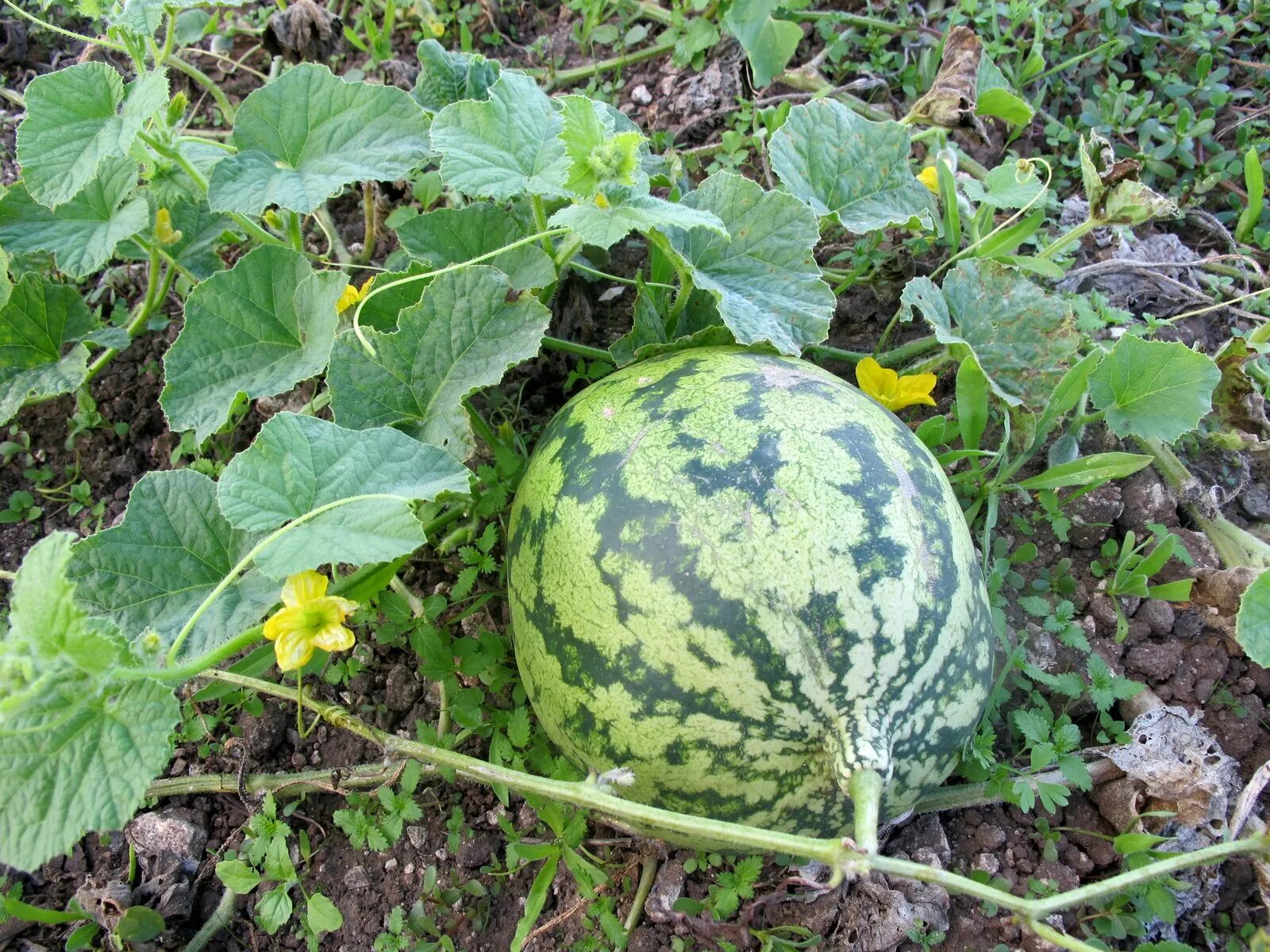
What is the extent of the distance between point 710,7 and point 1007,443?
1777 millimetres

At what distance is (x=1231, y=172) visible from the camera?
2.81m

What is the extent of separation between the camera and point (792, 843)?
4.23 feet

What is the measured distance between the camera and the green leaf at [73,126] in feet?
6.03

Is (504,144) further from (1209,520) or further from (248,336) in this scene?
(1209,520)

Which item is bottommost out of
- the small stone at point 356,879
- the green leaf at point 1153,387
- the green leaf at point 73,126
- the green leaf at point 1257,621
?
the small stone at point 356,879

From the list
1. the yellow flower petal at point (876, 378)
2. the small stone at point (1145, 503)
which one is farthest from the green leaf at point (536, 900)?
the small stone at point (1145, 503)

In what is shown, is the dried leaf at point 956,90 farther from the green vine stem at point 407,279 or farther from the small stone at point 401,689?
the small stone at point 401,689

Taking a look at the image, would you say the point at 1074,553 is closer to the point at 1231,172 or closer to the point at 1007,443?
the point at 1007,443

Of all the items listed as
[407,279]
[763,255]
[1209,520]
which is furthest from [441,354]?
[1209,520]

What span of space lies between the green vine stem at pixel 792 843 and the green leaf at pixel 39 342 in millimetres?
1276

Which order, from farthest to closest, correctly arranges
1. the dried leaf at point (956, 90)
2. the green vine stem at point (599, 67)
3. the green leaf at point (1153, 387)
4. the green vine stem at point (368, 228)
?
the green vine stem at point (599, 67) < the green vine stem at point (368, 228) < the dried leaf at point (956, 90) < the green leaf at point (1153, 387)

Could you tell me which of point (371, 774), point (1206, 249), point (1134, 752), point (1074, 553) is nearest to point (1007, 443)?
point (1074, 553)

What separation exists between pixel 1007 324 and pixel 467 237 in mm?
1272

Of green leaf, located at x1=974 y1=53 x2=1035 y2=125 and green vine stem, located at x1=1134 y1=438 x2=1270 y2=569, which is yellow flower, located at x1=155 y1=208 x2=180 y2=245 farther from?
green vine stem, located at x1=1134 y1=438 x2=1270 y2=569
